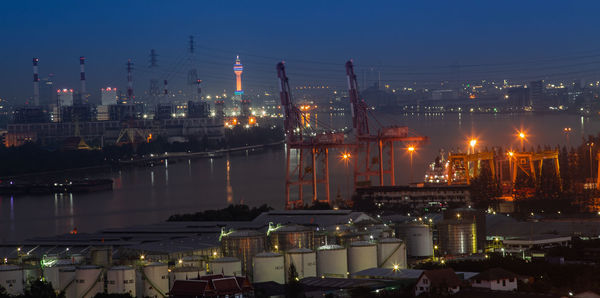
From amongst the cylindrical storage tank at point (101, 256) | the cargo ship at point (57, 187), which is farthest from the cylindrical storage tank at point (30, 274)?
the cargo ship at point (57, 187)

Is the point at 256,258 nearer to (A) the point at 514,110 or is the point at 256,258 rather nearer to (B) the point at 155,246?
(B) the point at 155,246

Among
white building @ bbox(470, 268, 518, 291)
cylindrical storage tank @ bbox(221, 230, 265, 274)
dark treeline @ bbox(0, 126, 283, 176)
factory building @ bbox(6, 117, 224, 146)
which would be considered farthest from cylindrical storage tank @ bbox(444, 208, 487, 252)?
factory building @ bbox(6, 117, 224, 146)

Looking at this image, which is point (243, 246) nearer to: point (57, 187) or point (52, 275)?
point (52, 275)

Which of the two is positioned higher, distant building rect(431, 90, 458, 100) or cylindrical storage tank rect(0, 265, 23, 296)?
distant building rect(431, 90, 458, 100)

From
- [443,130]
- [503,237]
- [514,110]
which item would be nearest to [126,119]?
[443,130]

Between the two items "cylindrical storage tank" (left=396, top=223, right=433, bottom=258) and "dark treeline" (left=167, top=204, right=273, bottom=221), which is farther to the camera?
"dark treeline" (left=167, top=204, right=273, bottom=221)

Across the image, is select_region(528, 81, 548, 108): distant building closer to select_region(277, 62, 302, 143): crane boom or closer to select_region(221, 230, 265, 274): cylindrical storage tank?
select_region(277, 62, 302, 143): crane boom
